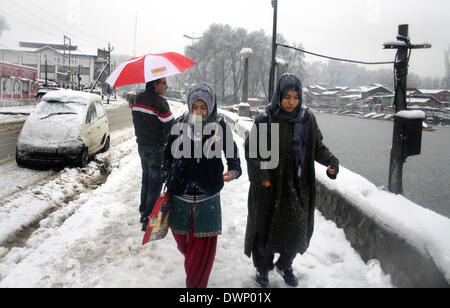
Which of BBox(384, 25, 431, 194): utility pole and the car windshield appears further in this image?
the car windshield

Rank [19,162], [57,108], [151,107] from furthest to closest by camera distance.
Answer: [57,108]
[19,162]
[151,107]

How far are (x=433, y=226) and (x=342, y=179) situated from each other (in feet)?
5.46

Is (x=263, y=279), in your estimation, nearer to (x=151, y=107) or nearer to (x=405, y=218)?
(x=405, y=218)

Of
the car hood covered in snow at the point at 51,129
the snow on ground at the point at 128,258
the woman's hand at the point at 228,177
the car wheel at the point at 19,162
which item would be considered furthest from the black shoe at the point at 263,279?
the car wheel at the point at 19,162

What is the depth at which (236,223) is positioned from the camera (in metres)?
4.42

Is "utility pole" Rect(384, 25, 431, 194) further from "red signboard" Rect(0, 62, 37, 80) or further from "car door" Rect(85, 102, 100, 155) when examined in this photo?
"red signboard" Rect(0, 62, 37, 80)

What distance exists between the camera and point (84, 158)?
309 inches

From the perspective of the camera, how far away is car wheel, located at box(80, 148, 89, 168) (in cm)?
773

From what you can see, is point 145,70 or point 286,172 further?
point 145,70

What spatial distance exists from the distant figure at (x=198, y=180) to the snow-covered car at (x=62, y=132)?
5902 millimetres

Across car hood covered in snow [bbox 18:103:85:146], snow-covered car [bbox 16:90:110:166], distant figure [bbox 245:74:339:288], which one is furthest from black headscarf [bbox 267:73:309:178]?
car hood covered in snow [bbox 18:103:85:146]

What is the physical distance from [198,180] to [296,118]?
963mm

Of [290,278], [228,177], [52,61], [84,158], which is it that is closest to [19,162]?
[84,158]
